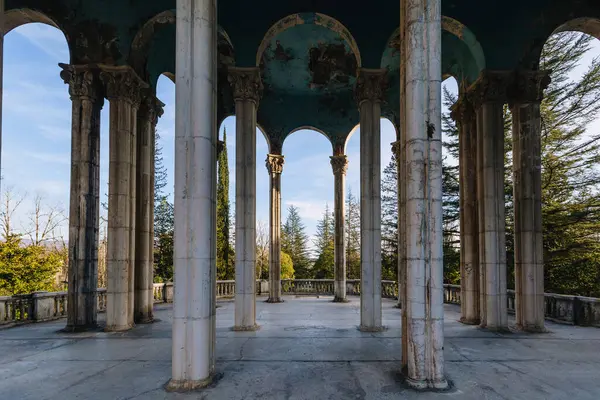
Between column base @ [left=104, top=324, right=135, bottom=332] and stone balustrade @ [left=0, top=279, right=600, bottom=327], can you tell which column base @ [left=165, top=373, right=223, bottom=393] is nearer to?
column base @ [left=104, top=324, right=135, bottom=332]

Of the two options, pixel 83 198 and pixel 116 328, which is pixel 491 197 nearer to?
pixel 116 328

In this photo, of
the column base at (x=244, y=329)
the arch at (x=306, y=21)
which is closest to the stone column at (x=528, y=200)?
the arch at (x=306, y=21)

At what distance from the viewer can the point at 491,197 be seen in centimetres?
1207

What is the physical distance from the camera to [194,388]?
630 cm

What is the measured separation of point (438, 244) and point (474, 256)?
7.50 m

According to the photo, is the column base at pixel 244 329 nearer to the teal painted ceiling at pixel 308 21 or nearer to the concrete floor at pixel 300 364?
the concrete floor at pixel 300 364

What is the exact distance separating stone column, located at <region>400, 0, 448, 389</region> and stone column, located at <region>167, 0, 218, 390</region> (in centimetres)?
356

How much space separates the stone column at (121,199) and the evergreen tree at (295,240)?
37094mm

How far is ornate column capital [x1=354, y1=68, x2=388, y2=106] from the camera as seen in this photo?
12.5m

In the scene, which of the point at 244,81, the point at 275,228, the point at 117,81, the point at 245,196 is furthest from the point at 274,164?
the point at 117,81

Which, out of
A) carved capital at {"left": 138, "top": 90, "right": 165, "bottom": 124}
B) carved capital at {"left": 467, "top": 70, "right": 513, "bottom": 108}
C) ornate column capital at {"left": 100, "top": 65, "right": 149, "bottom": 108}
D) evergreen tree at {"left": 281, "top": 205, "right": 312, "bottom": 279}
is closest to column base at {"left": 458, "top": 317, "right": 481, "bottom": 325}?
carved capital at {"left": 467, "top": 70, "right": 513, "bottom": 108}

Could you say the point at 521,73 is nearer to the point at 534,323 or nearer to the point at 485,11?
the point at 485,11

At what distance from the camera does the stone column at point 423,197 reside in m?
6.48

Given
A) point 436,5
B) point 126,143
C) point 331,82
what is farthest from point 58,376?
point 331,82
